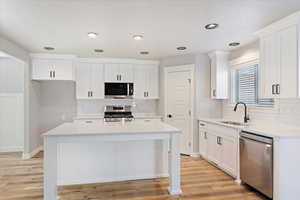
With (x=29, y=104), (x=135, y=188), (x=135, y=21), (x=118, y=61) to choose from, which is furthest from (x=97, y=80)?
(x=135, y=188)

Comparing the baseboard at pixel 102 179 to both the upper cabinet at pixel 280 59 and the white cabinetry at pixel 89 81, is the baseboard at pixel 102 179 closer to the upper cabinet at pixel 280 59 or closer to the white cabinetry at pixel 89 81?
the upper cabinet at pixel 280 59

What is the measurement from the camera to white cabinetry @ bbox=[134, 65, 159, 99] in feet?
17.9

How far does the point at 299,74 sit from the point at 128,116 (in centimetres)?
380

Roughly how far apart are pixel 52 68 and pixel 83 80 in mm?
761

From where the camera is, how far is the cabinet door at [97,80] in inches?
207

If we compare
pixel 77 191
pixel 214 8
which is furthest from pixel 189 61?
pixel 77 191

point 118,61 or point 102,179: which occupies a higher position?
point 118,61

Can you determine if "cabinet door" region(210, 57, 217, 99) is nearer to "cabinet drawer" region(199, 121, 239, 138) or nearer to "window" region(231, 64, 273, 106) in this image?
"window" region(231, 64, 273, 106)

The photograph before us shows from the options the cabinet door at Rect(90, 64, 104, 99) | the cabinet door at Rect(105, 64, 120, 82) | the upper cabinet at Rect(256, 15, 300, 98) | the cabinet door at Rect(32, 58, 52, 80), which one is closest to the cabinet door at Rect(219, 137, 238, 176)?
the upper cabinet at Rect(256, 15, 300, 98)

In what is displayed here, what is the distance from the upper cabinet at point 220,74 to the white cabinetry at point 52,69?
11.0 ft

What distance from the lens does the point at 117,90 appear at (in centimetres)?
527

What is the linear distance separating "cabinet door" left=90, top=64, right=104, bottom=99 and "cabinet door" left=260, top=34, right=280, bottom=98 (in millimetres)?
3670

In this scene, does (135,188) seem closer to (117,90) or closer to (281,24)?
(117,90)

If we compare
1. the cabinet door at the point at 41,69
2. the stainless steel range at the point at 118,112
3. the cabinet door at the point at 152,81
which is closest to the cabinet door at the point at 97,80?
the stainless steel range at the point at 118,112
